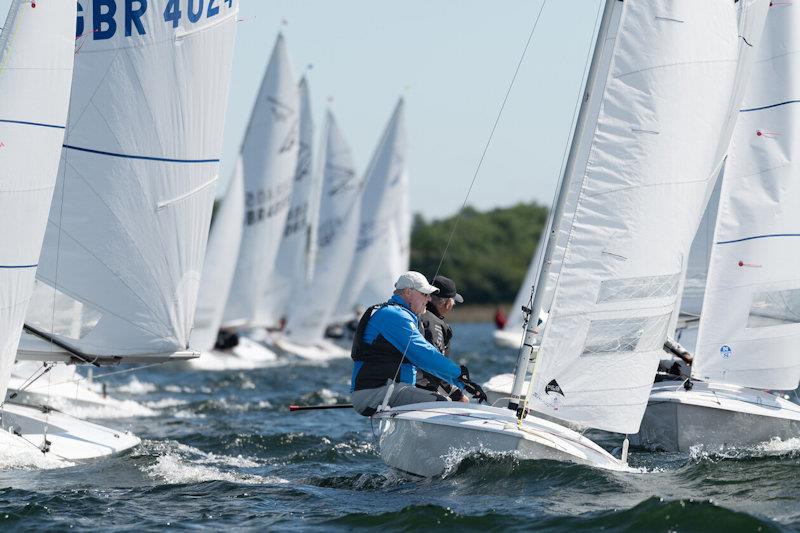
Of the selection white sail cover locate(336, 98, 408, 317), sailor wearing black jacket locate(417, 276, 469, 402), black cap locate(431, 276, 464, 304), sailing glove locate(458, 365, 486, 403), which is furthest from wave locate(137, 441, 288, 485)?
white sail cover locate(336, 98, 408, 317)

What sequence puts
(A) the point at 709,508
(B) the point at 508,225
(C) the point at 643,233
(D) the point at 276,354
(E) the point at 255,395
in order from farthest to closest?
(B) the point at 508,225
(D) the point at 276,354
(E) the point at 255,395
(C) the point at 643,233
(A) the point at 709,508

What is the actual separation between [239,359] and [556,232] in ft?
58.4

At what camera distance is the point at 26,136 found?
8.09 meters

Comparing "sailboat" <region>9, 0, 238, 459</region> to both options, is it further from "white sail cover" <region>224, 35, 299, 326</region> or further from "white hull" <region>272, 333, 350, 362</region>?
"white hull" <region>272, 333, 350, 362</region>

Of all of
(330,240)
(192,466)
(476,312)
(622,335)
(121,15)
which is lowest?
(476,312)

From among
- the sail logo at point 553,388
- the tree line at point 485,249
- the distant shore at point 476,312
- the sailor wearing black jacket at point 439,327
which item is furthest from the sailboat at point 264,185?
the distant shore at point 476,312

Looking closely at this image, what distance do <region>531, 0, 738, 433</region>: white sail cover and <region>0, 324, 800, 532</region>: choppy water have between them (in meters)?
0.57

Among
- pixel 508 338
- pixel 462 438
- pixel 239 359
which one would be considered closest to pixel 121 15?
pixel 462 438

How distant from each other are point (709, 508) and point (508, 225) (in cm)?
7743

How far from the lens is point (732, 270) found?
10.5 meters

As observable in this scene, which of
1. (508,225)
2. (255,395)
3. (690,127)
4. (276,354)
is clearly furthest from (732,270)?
(508,225)

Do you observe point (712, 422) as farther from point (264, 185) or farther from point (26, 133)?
point (264, 185)

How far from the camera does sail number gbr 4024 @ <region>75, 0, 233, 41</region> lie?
999 centimetres

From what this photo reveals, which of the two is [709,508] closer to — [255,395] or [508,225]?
[255,395]
